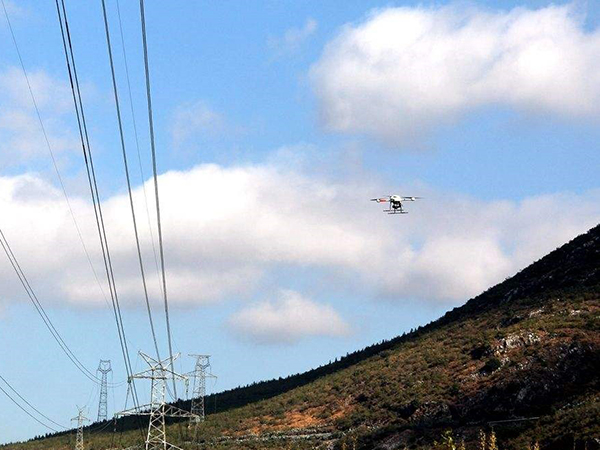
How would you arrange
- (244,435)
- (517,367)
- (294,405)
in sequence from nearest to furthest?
(517,367) → (244,435) → (294,405)

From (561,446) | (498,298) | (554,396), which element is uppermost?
(498,298)

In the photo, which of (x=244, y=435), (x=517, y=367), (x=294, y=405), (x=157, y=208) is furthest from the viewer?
(x=294, y=405)

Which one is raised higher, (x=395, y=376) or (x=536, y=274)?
(x=536, y=274)

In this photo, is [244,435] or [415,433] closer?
[415,433]

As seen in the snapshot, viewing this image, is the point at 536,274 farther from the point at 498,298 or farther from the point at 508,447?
the point at 508,447

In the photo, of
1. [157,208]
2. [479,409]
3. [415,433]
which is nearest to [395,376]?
[479,409]

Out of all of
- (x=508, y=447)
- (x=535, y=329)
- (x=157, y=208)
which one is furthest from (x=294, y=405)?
(x=157, y=208)

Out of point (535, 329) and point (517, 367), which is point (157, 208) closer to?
point (517, 367)
